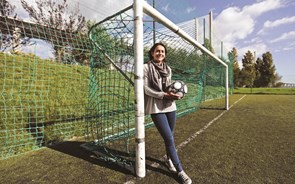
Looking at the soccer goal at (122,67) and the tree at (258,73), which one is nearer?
the soccer goal at (122,67)

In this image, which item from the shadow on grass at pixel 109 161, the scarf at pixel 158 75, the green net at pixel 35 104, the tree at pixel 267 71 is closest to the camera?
the scarf at pixel 158 75

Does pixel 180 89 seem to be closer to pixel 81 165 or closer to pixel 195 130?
pixel 81 165

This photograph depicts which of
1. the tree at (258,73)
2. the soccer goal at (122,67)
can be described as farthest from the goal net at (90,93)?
the tree at (258,73)

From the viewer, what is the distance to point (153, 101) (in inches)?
91.4

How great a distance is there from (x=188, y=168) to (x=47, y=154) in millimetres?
2419

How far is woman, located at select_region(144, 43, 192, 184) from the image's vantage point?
2.25m

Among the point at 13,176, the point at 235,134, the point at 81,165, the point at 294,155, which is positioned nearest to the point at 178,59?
the point at 235,134

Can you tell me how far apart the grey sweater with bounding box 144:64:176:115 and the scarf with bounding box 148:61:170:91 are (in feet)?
0.22

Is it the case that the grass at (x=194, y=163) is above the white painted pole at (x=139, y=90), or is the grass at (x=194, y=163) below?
below

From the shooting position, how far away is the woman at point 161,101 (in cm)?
225

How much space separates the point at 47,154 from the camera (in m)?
3.13

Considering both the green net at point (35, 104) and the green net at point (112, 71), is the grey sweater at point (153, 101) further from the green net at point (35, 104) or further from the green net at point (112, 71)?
the green net at point (35, 104)

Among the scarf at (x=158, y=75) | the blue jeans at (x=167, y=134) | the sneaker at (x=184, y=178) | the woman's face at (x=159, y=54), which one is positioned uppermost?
the woman's face at (x=159, y=54)

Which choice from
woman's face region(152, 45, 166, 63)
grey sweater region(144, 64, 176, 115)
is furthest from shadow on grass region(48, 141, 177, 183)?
woman's face region(152, 45, 166, 63)
